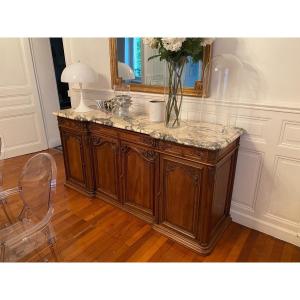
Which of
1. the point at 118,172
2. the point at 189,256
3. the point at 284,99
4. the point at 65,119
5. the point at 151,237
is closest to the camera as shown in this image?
the point at 284,99

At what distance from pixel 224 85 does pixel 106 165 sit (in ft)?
4.12

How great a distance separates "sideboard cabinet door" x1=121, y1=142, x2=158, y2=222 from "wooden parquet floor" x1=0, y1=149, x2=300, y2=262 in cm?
13

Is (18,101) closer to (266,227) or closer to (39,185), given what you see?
(39,185)

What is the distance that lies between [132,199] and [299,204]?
134 centimetres

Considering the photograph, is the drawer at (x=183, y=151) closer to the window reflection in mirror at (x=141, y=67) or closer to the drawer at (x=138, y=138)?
the drawer at (x=138, y=138)

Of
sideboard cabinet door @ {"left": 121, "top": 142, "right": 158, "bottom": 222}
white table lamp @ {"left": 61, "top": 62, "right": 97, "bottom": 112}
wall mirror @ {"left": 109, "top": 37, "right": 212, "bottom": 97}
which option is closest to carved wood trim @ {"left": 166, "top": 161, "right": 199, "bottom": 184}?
sideboard cabinet door @ {"left": 121, "top": 142, "right": 158, "bottom": 222}

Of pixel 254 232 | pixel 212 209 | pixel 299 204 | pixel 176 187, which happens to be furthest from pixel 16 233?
pixel 299 204

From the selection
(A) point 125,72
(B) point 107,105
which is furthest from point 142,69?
(B) point 107,105

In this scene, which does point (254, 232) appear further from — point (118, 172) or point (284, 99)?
point (118, 172)

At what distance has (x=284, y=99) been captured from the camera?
5.32ft

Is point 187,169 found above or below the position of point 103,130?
below

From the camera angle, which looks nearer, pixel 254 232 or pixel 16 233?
pixel 16 233

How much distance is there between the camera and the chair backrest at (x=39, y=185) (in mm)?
1366

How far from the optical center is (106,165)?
221 cm
